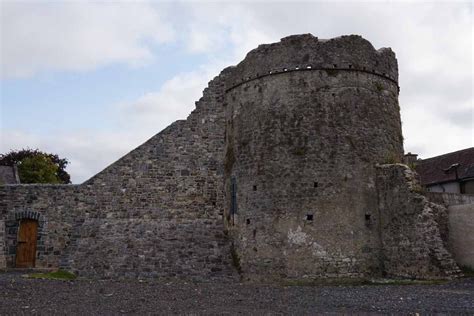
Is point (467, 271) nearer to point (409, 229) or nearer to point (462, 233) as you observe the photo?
point (462, 233)

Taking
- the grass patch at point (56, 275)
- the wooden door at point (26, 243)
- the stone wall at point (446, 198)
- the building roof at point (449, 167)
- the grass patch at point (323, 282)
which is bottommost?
the grass patch at point (323, 282)

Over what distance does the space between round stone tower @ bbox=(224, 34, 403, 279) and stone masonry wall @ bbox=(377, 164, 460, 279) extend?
34 cm

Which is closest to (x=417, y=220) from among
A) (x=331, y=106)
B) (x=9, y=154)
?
(x=331, y=106)

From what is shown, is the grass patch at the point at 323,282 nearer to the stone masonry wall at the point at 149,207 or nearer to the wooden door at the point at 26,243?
the stone masonry wall at the point at 149,207

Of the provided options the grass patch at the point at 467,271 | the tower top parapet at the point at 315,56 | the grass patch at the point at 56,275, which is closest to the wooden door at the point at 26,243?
the grass patch at the point at 56,275

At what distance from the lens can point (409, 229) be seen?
15.1 m

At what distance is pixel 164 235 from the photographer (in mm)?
17344

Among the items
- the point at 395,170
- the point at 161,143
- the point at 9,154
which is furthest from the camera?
the point at 9,154

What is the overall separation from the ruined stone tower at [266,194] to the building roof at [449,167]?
14.1m

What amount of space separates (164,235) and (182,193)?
174cm

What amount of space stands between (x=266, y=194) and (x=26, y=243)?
9035 millimetres

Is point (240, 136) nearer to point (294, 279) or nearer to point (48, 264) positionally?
point (294, 279)

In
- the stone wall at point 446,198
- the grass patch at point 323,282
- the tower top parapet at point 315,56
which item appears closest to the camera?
the grass patch at point 323,282

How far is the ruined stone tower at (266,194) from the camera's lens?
1551 cm
